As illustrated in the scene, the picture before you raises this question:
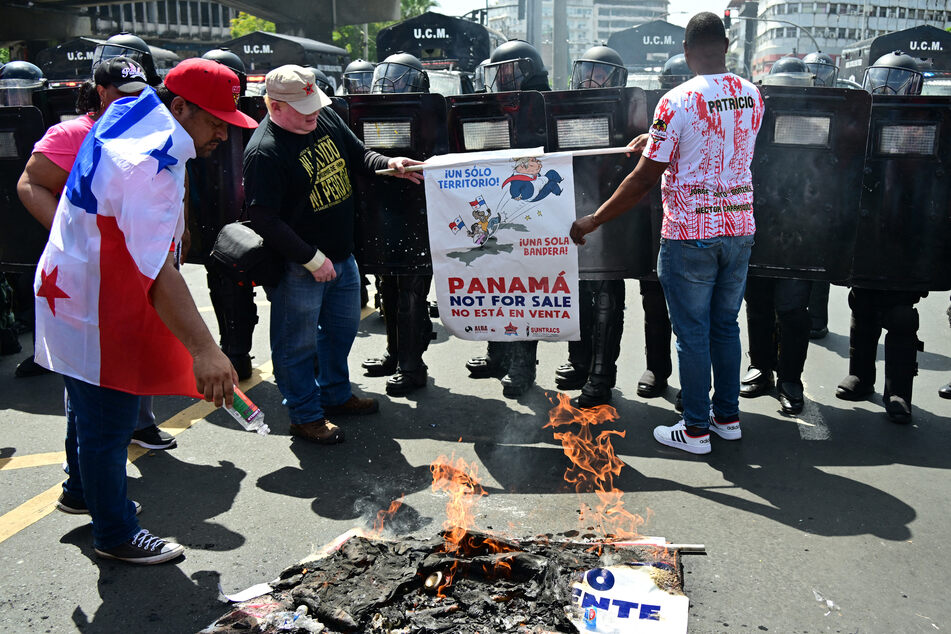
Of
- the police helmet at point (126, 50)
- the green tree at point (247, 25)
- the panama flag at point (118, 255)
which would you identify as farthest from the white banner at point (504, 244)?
the green tree at point (247, 25)

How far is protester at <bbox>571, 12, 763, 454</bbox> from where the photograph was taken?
13.7ft

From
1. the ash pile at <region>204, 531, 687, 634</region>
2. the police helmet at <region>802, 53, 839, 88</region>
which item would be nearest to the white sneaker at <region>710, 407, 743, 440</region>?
the ash pile at <region>204, 531, 687, 634</region>

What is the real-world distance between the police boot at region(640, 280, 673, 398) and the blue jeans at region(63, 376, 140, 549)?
347cm

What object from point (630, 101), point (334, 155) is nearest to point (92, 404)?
point (334, 155)

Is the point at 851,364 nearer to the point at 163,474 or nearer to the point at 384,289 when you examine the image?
the point at 384,289

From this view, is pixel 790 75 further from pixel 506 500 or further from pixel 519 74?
pixel 506 500

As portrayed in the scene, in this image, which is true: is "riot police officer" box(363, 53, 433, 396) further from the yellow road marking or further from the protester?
the protester

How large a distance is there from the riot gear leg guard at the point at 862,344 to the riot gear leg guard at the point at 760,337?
501 mm

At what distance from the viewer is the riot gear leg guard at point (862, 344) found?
540 centimetres

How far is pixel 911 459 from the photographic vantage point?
15.1ft

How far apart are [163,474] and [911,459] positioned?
427cm

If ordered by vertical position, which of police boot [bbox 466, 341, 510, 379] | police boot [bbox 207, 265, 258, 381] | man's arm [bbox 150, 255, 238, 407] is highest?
man's arm [bbox 150, 255, 238, 407]

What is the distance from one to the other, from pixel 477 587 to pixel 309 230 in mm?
2471

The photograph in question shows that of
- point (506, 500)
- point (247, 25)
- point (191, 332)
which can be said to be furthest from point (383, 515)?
point (247, 25)
